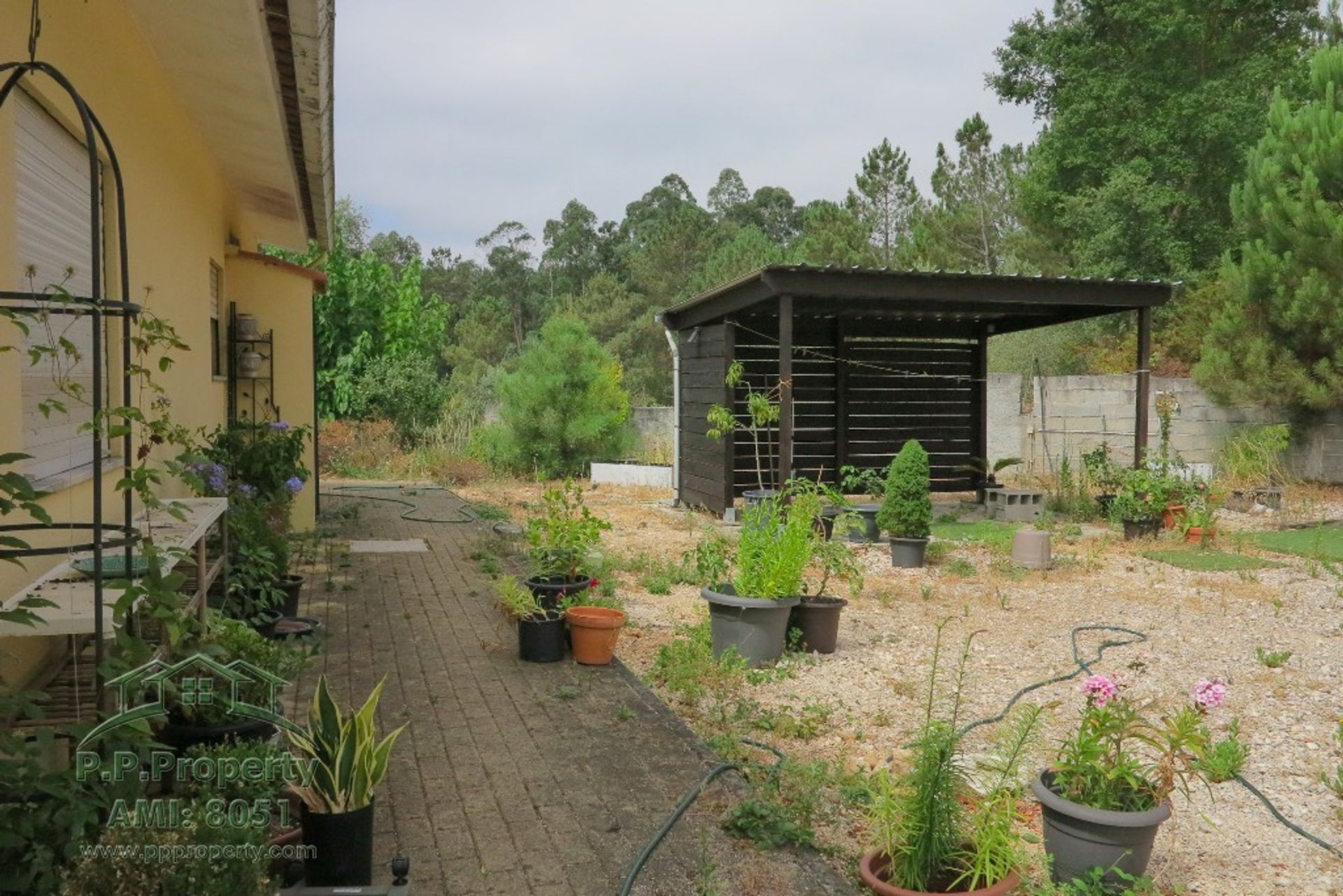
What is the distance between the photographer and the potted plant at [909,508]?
818cm

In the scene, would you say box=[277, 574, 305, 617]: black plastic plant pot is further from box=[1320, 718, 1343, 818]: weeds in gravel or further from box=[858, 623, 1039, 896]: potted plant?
box=[1320, 718, 1343, 818]: weeds in gravel

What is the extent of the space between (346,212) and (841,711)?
31197 mm

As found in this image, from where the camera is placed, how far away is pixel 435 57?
548 inches

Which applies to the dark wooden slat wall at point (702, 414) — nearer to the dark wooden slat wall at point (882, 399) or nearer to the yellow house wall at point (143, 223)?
the dark wooden slat wall at point (882, 399)

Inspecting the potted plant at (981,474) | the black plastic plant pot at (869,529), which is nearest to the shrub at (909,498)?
the black plastic plant pot at (869,529)

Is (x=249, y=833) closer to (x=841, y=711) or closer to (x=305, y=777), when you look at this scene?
(x=305, y=777)

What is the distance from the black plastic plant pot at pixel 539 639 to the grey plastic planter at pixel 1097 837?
8.88 feet

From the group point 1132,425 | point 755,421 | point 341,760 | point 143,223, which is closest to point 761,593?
point 755,421

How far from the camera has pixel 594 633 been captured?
4973mm

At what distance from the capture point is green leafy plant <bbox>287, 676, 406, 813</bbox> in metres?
2.52

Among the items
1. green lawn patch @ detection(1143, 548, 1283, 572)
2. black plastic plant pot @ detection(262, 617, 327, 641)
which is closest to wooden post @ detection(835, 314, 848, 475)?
green lawn patch @ detection(1143, 548, 1283, 572)

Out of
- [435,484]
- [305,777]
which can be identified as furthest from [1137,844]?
[435,484]

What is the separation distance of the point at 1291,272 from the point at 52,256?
48.3 feet
